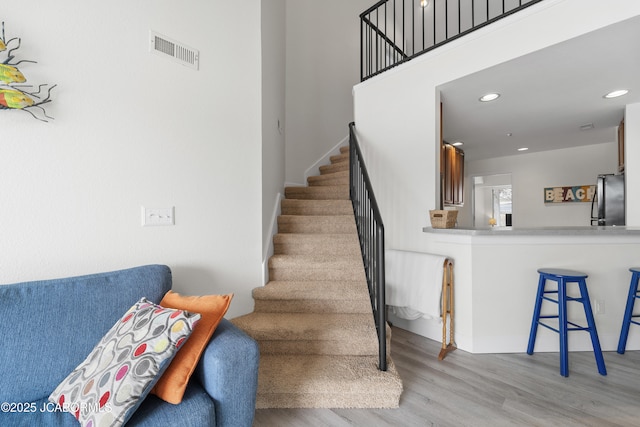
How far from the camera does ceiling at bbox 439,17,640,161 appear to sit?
80.7 inches

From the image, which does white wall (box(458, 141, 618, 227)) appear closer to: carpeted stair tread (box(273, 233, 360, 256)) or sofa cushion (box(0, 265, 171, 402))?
carpeted stair tread (box(273, 233, 360, 256))

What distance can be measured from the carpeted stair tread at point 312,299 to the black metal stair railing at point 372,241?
6.7 inches

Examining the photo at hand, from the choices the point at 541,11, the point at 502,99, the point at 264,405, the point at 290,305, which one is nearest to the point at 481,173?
the point at 502,99

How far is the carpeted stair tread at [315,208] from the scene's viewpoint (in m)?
3.21

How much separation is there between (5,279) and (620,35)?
3.95 meters

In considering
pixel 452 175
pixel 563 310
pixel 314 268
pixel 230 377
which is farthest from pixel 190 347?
pixel 452 175

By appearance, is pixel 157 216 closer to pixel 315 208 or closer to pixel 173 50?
pixel 173 50

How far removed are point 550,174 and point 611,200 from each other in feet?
6.89

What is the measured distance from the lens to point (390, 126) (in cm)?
308

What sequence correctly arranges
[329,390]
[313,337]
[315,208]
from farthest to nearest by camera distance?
[315,208] → [313,337] → [329,390]

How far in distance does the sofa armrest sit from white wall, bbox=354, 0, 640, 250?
2098mm

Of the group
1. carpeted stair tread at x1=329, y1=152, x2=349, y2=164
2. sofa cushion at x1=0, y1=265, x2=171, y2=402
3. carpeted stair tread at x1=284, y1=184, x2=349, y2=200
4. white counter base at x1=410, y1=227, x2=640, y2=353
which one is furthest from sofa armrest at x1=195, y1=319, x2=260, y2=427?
carpeted stair tread at x1=329, y1=152, x2=349, y2=164

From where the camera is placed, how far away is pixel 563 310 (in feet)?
6.79

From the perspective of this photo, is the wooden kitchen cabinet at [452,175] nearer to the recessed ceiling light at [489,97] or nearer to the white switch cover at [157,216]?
the recessed ceiling light at [489,97]
